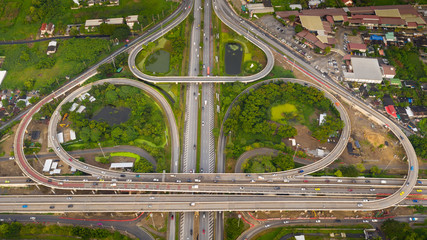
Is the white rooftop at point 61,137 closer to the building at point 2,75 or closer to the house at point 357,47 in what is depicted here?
the building at point 2,75

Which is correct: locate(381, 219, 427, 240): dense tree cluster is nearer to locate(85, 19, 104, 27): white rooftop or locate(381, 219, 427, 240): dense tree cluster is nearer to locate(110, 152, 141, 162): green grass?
locate(110, 152, 141, 162): green grass

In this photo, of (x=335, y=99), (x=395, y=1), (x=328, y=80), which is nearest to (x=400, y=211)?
(x=335, y=99)

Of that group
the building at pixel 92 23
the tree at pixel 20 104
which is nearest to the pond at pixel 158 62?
the building at pixel 92 23

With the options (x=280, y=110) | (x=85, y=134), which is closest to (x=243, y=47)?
(x=280, y=110)

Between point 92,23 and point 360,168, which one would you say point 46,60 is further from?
point 360,168

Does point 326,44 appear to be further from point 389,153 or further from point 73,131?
point 73,131

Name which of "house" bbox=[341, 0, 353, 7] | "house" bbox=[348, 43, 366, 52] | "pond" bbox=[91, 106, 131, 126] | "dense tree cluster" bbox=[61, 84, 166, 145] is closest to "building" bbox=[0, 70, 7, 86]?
"dense tree cluster" bbox=[61, 84, 166, 145]
